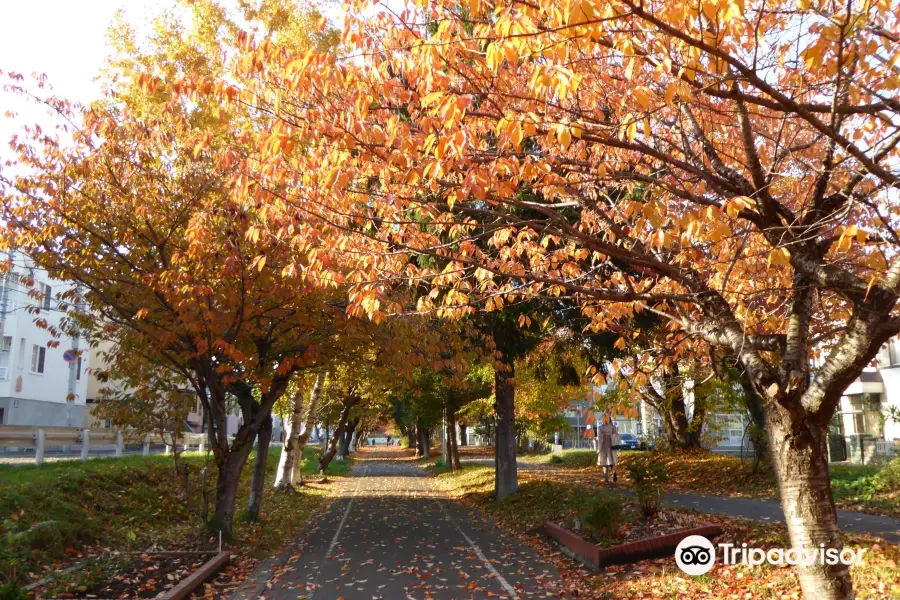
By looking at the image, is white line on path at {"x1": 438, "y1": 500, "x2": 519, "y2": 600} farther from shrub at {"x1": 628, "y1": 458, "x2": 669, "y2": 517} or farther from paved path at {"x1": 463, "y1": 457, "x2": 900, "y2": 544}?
paved path at {"x1": 463, "y1": 457, "x2": 900, "y2": 544}

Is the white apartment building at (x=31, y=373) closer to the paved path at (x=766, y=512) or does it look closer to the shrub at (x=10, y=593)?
the paved path at (x=766, y=512)

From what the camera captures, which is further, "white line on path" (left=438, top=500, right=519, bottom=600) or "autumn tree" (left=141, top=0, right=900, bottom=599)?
"white line on path" (left=438, top=500, right=519, bottom=600)

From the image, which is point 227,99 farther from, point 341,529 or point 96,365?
point 96,365

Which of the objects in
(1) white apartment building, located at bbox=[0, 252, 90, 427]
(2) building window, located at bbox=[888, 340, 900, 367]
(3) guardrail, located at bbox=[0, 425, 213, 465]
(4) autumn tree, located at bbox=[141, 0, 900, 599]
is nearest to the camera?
(4) autumn tree, located at bbox=[141, 0, 900, 599]

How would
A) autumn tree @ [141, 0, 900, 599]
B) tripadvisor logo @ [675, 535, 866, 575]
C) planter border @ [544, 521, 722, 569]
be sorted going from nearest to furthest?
autumn tree @ [141, 0, 900, 599], tripadvisor logo @ [675, 535, 866, 575], planter border @ [544, 521, 722, 569]

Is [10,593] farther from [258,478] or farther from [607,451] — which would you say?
[607,451]

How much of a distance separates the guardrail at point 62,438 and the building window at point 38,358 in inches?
763

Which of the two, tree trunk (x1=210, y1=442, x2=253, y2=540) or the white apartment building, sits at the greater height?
the white apartment building

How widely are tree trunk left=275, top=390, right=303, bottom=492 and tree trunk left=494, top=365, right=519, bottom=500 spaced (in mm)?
6917

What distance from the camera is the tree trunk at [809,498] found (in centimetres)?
545

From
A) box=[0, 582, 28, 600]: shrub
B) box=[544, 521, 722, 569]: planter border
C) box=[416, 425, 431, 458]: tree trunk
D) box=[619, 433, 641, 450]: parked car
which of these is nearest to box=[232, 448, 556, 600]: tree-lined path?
box=[544, 521, 722, 569]: planter border

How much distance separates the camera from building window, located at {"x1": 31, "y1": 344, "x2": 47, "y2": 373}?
38.2m

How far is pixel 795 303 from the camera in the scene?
20.4 feet

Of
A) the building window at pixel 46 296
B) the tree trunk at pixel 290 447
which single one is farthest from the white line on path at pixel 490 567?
the tree trunk at pixel 290 447
